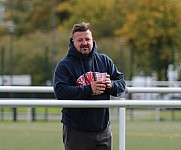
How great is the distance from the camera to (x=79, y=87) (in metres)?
4.95

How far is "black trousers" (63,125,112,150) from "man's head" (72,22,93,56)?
623 millimetres

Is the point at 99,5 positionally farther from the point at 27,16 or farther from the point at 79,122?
the point at 79,122

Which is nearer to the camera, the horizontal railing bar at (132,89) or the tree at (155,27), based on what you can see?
the horizontal railing bar at (132,89)

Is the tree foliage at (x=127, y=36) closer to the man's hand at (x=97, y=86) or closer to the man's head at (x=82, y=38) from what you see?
the man's head at (x=82, y=38)

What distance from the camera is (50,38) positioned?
50594 mm

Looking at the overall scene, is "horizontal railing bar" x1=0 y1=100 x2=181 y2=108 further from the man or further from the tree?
the tree

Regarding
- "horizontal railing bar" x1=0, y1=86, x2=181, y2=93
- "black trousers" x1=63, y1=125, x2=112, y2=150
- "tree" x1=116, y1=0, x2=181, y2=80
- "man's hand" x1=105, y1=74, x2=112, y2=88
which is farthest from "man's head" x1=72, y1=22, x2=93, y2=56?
"tree" x1=116, y1=0, x2=181, y2=80

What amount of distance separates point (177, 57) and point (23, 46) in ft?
49.2

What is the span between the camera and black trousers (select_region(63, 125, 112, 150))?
16.8ft

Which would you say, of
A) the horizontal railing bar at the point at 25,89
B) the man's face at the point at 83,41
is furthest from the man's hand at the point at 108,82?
the horizontal railing bar at the point at 25,89

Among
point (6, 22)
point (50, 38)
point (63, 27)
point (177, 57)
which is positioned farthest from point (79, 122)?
point (6, 22)

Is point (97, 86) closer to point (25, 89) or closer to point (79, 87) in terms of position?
point (79, 87)

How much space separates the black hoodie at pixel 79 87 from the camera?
500cm

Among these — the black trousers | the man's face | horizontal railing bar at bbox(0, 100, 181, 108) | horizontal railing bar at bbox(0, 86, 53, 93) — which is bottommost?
the black trousers
